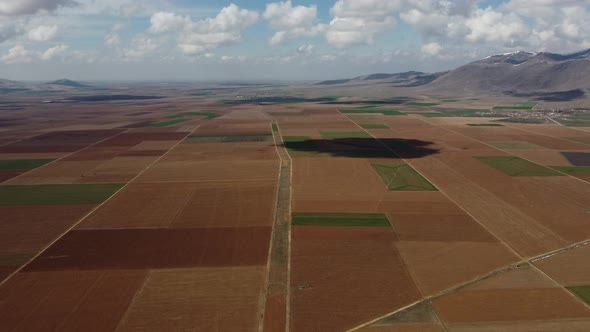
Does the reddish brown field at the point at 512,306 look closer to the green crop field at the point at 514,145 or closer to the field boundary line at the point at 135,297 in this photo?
the field boundary line at the point at 135,297

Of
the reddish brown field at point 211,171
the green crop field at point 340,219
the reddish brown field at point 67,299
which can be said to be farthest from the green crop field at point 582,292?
the reddish brown field at point 211,171

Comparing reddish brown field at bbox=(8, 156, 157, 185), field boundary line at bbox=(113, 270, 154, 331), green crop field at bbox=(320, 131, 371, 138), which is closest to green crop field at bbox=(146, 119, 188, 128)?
reddish brown field at bbox=(8, 156, 157, 185)

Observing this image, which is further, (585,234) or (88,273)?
(585,234)

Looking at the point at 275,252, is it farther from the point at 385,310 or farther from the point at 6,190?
the point at 6,190

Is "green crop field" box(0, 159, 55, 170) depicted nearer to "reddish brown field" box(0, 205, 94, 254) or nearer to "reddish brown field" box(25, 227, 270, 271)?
"reddish brown field" box(0, 205, 94, 254)

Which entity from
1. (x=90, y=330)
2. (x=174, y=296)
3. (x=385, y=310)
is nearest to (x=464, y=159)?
(x=385, y=310)

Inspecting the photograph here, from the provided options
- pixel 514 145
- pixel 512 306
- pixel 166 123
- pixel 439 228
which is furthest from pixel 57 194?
pixel 514 145
